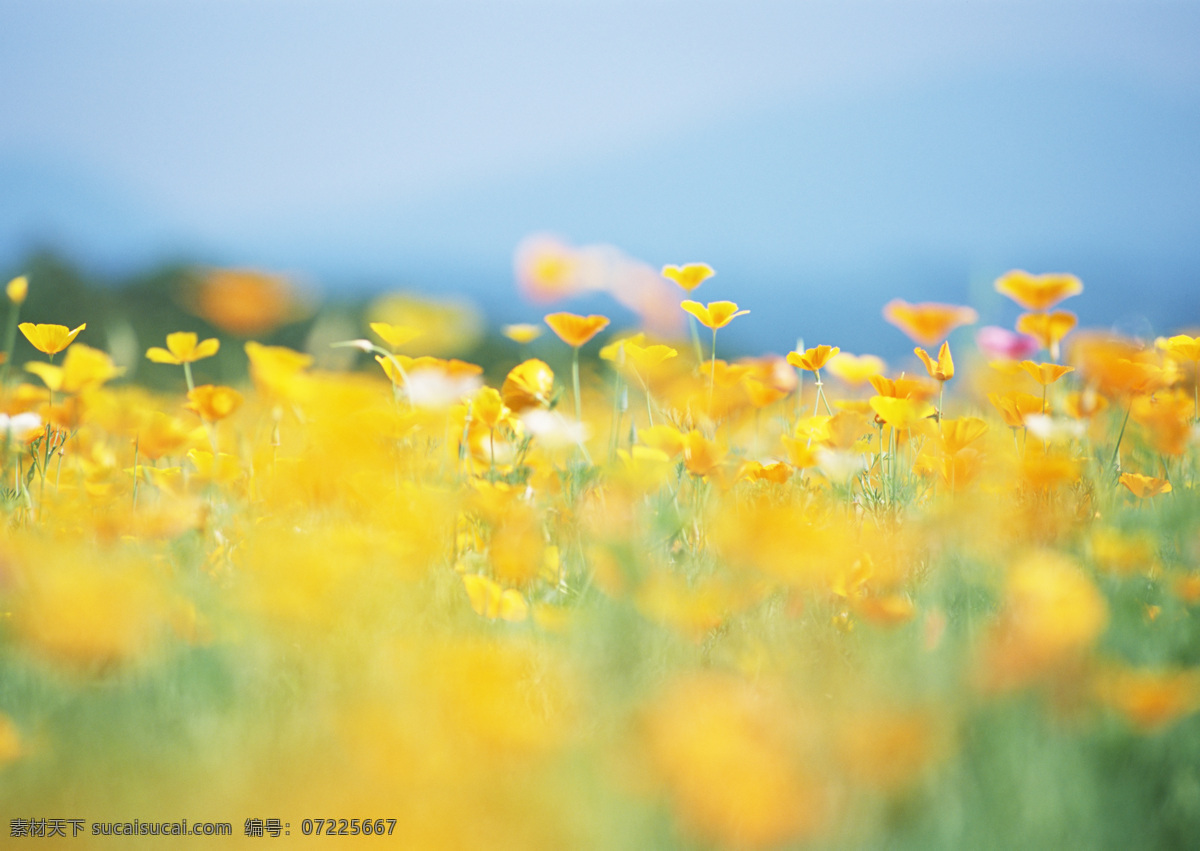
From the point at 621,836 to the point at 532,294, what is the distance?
104cm

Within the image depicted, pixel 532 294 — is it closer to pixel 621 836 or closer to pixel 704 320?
pixel 704 320

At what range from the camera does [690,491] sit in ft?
5.25

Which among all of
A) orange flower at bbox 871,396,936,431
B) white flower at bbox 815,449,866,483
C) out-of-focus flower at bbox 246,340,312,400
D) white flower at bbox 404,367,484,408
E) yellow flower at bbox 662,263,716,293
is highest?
yellow flower at bbox 662,263,716,293

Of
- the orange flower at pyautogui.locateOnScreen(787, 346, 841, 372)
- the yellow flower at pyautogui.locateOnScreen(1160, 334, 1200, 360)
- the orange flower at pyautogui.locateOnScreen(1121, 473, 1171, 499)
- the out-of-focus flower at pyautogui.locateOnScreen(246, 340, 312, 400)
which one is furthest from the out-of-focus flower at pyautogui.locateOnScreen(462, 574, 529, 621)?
the yellow flower at pyautogui.locateOnScreen(1160, 334, 1200, 360)

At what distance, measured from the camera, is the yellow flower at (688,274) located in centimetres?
152

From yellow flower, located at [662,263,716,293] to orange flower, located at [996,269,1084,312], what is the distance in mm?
567

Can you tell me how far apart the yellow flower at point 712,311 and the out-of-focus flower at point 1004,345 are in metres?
0.83

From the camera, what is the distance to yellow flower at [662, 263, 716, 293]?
1.52 meters

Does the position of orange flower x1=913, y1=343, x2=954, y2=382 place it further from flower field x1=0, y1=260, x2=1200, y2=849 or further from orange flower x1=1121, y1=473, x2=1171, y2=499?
orange flower x1=1121, y1=473, x2=1171, y2=499

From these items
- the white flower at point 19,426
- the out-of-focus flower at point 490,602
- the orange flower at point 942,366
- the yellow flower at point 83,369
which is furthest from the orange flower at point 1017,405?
the white flower at point 19,426

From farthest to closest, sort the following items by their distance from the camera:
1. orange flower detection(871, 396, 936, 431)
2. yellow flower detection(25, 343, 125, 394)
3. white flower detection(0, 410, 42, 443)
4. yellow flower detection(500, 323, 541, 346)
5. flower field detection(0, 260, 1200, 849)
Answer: yellow flower detection(500, 323, 541, 346)
white flower detection(0, 410, 42, 443)
yellow flower detection(25, 343, 125, 394)
orange flower detection(871, 396, 936, 431)
flower field detection(0, 260, 1200, 849)

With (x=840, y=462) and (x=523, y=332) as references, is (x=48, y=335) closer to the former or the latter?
(x=523, y=332)

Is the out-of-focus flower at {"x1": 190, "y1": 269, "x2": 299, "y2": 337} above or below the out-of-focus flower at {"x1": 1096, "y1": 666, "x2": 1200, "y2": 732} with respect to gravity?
above

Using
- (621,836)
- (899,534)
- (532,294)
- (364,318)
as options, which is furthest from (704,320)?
(364,318)
